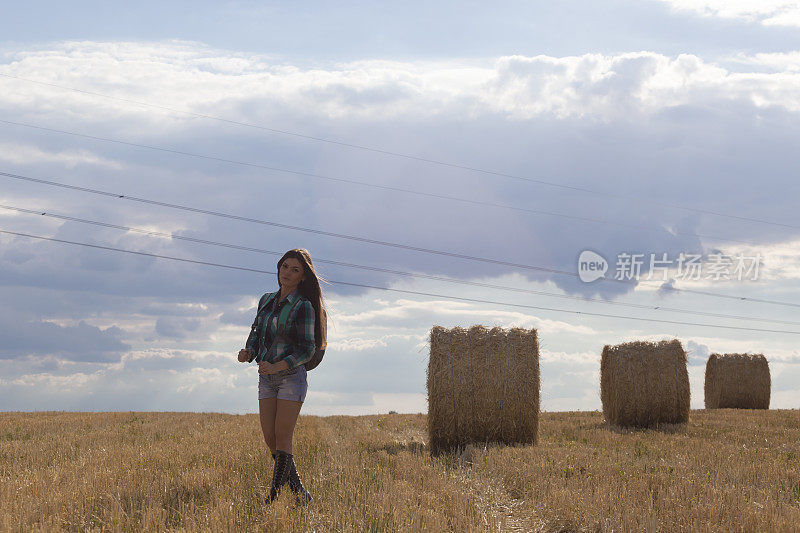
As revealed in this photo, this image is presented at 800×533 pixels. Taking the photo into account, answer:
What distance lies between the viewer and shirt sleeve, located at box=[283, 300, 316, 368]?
20.4 feet

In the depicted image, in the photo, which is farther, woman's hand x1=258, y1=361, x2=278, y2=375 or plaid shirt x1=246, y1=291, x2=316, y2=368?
plaid shirt x1=246, y1=291, x2=316, y2=368

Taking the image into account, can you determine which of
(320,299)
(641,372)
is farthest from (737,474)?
(641,372)

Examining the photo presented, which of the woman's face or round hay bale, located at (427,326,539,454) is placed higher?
the woman's face

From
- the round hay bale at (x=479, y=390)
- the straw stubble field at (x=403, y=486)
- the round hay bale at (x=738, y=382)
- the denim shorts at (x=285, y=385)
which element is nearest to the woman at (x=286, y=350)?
the denim shorts at (x=285, y=385)

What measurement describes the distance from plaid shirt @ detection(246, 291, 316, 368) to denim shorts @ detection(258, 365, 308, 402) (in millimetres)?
148

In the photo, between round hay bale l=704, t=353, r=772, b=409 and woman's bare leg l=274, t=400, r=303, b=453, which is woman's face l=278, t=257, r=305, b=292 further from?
round hay bale l=704, t=353, r=772, b=409

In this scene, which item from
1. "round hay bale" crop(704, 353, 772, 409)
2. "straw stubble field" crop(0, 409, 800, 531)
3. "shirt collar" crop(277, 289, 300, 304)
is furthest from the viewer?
"round hay bale" crop(704, 353, 772, 409)

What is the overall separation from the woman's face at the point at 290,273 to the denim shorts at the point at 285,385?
76 centimetres

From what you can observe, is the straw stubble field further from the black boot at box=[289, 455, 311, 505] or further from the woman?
the woman

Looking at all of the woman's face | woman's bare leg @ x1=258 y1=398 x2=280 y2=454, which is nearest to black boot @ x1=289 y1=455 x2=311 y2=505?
woman's bare leg @ x1=258 y1=398 x2=280 y2=454

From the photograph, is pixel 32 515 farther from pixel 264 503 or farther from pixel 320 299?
pixel 320 299

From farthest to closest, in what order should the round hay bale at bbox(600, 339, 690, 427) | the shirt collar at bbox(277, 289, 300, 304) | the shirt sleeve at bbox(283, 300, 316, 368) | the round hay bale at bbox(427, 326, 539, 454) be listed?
the round hay bale at bbox(600, 339, 690, 427), the round hay bale at bbox(427, 326, 539, 454), the shirt collar at bbox(277, 289, 300, 304), the shirt sleeve at bbox(283, 300, 316, 368)

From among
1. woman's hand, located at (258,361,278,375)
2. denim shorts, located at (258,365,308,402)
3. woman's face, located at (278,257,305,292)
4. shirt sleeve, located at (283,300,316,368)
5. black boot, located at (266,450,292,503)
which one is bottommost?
black boot, located at (266,450,292,503)

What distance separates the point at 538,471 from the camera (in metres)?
8.01
